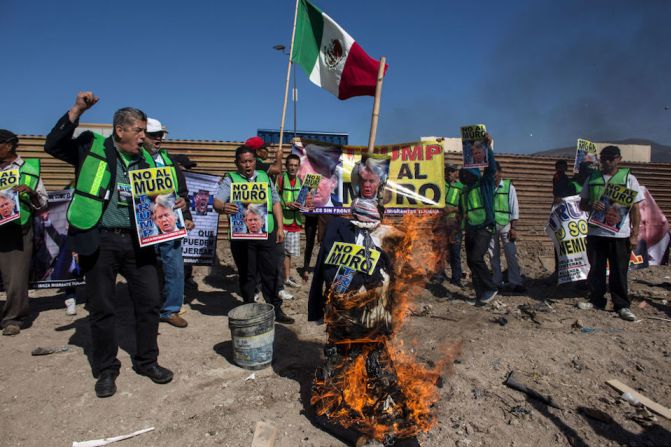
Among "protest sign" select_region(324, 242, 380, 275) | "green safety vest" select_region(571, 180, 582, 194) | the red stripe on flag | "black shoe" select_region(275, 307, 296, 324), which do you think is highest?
the red stripe on flag

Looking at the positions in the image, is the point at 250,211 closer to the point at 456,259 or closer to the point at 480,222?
the point at 480,222

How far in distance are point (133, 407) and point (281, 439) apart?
147cm

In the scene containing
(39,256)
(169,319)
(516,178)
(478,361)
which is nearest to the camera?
(478,361)

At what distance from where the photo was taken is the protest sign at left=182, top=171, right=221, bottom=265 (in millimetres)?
7305

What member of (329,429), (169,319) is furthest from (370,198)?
(169,319)

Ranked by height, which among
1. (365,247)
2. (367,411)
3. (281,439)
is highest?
(365,247)

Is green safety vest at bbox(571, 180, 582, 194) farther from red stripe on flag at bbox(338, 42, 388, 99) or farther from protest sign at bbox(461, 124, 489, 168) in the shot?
red stripe on flag at bbox(338, 42, 388, 99)

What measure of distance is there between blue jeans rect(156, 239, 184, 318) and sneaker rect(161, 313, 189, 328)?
0.05 metres

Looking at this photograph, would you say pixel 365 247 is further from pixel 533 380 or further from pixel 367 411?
pixel 533 380

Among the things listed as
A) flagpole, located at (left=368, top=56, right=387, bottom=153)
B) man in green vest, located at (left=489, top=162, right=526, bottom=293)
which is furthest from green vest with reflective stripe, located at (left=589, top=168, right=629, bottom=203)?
flagpole, located at (left=368, top=56, right=387, bottom=153)

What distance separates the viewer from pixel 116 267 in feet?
12.5

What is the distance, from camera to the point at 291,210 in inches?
302

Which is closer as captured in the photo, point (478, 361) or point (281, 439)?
point (281, 439)

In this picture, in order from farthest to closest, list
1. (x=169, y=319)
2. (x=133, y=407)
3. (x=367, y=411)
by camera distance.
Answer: (x=169, y=319)
(x=133, y=407)
(x=367, y=411)
